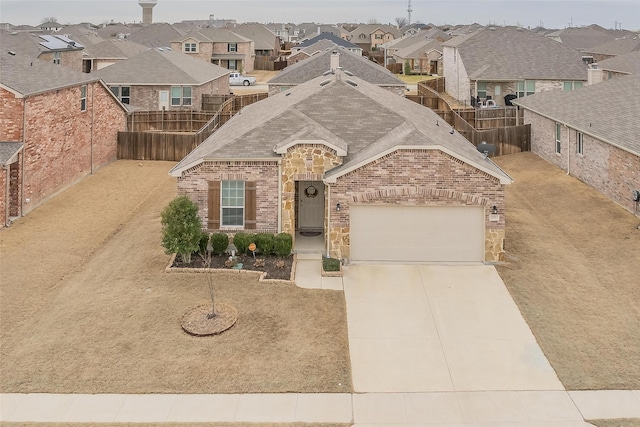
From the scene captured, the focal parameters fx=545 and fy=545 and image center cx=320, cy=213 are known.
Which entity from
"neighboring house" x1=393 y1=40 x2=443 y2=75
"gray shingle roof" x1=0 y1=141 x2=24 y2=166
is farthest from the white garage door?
"neighboring house" x1=393 y1=40 x2=443 y2=75

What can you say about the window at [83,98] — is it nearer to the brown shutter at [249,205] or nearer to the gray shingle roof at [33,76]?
the gray shingle roof at [33,76]

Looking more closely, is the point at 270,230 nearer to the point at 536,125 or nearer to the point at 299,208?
the point at 299,208

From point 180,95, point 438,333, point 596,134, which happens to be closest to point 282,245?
point 438,333

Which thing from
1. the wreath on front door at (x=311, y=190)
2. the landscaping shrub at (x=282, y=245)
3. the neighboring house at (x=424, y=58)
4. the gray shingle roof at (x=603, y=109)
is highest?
the neighboring house at (x=424, y=58)

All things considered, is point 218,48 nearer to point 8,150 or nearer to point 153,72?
point 153,72

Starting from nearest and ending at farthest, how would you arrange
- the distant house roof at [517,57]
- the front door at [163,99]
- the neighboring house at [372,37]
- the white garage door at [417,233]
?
the white garage door at [417,233] < the front door at [163,99] < the distant house roof at [517,57] < the neighboring house at [372,37]

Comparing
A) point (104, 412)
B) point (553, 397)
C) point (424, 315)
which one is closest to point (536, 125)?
point (424, 315)

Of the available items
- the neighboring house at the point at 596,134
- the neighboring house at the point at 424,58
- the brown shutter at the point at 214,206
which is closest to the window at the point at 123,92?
the brown shutter at the point at 214,206
